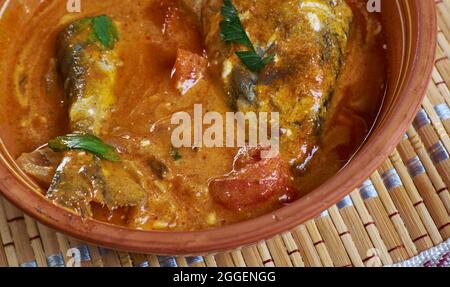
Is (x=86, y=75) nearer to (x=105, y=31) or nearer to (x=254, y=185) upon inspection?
(x=105, y=31)

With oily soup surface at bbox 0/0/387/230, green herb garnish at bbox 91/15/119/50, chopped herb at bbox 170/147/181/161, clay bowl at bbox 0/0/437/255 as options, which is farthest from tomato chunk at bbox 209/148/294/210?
green herb garnish at bbox 91/15/119/50

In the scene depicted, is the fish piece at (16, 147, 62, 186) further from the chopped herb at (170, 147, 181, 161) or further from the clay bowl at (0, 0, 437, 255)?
the chopped herb at (170, 147, 181, 161)

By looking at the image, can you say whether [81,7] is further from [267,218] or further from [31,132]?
[267,218]

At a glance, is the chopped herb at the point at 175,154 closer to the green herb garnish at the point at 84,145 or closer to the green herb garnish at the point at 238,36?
the green herb garnish at the point at 84,145

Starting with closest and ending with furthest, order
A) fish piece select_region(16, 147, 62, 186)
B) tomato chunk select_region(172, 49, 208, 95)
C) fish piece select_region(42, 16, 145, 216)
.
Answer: fish piece select_region(42, 16, 145, 216)
fish piece select_region(16, 147, 62, 186)
tomato chunk select_region(172, 49, 208, 95)

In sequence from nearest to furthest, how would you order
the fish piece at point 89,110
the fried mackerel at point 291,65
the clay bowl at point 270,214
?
1. the clay bowl at point 270,214
2. the fish piece at point 89,110
3. the fried mackerel at point 291,65

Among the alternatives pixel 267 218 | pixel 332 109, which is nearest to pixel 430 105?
pixel 332 109

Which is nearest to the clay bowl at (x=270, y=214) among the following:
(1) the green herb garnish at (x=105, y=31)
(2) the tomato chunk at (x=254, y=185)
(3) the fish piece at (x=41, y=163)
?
(3) the fish piece at (x=41, y=163)
